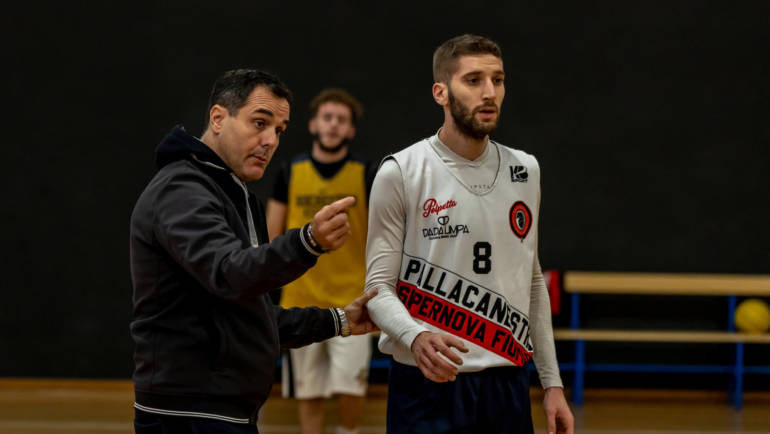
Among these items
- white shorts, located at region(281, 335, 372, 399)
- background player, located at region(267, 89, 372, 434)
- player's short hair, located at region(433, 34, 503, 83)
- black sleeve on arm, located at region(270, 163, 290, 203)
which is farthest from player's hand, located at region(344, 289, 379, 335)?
black sleeve on arm, located at region(270, 163, 290, 203)

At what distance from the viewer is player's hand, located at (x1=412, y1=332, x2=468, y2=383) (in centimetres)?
190

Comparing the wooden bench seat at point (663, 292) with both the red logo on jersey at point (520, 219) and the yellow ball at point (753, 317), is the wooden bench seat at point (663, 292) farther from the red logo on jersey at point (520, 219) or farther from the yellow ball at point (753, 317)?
the red logo on jersey at point (520, 219)

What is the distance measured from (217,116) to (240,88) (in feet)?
0.31

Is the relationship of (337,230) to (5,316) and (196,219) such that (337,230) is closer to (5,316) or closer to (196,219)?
(196,219)

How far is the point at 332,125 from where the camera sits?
15.4ft

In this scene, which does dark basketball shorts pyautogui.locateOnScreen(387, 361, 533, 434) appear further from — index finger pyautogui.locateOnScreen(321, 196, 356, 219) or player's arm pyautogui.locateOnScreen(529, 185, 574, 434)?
index finger pyautogui.locateOnScreen(321, 196, 356, 219)

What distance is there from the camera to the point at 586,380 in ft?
20.8

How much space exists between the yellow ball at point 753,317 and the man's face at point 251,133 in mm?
4937

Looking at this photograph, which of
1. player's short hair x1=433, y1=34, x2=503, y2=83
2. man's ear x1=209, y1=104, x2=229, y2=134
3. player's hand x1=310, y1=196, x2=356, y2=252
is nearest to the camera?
player's hand x1=310, y1=196, x2=356, y2=252

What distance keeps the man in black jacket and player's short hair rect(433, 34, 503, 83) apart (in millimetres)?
497

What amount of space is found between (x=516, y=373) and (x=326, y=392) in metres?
2.38

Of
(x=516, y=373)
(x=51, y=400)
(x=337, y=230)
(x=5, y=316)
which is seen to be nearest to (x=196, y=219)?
(x=337, y=230)

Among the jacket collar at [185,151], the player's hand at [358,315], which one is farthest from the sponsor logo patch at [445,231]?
the jacket collar at [185,151]

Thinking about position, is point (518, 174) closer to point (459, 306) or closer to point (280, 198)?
point (459, 306)
